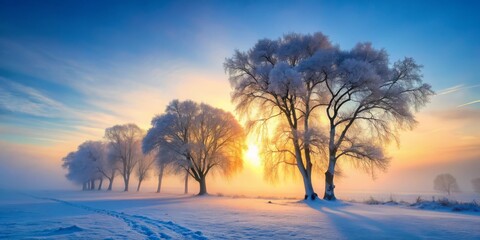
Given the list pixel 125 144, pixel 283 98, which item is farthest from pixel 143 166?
pixel 283 98

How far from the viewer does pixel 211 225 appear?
9.49 m

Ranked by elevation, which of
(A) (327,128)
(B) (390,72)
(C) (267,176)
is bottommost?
(C) (267,176)

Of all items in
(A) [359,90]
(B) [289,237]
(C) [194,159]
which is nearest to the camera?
(B) [289,237]

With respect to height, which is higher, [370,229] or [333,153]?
[333,153]

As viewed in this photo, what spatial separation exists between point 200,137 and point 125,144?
79.5 ft

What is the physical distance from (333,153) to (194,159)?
19582mm

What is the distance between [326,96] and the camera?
23.4 m

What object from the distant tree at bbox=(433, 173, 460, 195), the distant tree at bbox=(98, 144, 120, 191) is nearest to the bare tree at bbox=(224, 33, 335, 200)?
the distant tree at bbox=(98, 144, 120, 191)

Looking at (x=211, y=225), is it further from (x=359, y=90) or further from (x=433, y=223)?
(x=359, y=90)

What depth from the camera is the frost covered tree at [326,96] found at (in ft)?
66.2

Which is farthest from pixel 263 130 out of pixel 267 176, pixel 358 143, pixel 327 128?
pixel 358 143

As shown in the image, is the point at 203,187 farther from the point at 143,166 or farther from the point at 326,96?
the point at 143,166

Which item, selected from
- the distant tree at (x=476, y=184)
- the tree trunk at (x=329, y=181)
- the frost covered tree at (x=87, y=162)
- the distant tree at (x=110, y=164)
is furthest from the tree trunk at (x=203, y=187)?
the distant tree at (x=476, y=184)

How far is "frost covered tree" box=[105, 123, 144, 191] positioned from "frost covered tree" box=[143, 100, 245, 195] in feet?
64.8
